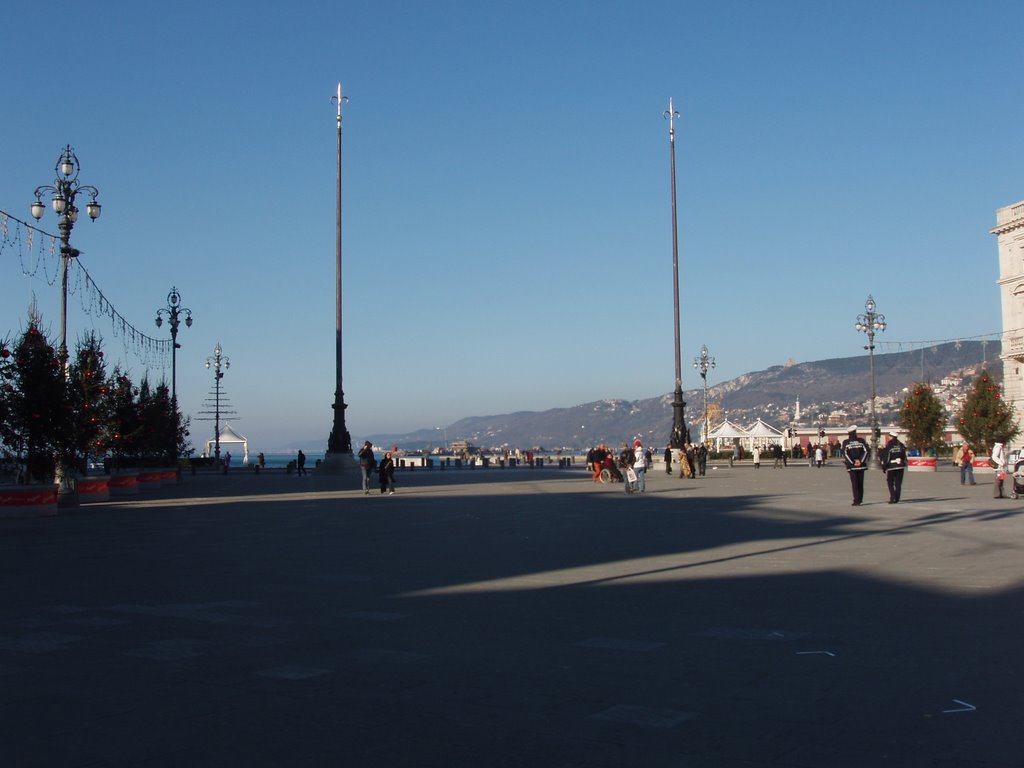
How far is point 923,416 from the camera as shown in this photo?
186ft

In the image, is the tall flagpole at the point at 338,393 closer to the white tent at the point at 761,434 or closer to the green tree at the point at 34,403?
the green tree at the point at 34,403

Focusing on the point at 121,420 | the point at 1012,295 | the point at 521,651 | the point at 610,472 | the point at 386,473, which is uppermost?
the point at 1012,295

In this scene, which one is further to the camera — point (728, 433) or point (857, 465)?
point (728, 433)

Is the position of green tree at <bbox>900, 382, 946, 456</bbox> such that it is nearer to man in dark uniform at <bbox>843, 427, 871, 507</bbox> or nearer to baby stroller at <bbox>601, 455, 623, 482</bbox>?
baby stroller at <bbox>601, 455, 623, 482</bbox>

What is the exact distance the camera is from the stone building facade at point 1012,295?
6300 centimetres

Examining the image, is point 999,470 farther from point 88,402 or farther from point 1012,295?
point 1012,295

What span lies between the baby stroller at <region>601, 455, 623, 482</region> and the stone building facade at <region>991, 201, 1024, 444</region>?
33971 mm

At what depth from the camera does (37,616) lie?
9.38m

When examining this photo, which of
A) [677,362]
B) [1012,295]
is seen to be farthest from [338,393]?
[1012,295]

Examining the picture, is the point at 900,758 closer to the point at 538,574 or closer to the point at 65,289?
the point at 538,574

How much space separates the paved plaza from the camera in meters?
5.18

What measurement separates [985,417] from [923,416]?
4.45m

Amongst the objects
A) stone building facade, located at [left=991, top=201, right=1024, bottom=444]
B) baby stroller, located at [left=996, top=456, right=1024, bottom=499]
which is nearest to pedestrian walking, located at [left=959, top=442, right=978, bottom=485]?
baby stroller, located at [left=996, top=456, right=1024, bottom=499]

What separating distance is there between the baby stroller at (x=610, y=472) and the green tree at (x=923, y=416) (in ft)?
80.2
